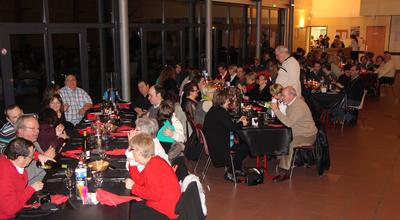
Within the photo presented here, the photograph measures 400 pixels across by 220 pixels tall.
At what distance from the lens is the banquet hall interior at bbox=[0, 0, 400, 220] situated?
3.16 m

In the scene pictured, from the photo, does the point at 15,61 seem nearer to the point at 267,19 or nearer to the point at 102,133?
the point at 102,133

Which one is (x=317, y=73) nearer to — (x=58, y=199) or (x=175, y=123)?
(x=175, y=123)

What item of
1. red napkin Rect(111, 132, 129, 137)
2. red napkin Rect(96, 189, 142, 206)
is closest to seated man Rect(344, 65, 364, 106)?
red napkin Rect(111, 132, 129, 137)

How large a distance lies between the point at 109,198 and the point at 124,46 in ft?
19.9

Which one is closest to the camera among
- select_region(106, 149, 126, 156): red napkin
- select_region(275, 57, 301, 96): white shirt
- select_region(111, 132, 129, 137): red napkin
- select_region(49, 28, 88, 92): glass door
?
select_region(106, 149, 126, 156): red napkin

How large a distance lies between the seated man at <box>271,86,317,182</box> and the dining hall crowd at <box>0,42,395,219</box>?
0.01 metres

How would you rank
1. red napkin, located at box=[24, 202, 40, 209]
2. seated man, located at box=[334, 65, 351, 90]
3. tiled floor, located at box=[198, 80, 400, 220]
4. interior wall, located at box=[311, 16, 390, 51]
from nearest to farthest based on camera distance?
red napkin, located at box=[24, 202, 40, 209]
tiled floor, located at box=[198, 80, 400, 220]
seated man, located at box=[334, 65, 351, 90]
interior wall, located at box=[311, 16, 390, 51]

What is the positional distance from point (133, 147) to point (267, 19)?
48.3ft

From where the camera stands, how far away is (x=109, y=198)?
280 cm

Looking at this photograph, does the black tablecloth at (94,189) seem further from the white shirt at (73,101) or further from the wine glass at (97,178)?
the white shirt at (73,101)

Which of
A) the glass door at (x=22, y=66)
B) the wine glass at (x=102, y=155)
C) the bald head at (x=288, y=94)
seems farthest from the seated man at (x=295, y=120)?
the glass door at (x=22, y=66)

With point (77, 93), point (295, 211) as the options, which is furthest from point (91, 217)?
point (77, 93)

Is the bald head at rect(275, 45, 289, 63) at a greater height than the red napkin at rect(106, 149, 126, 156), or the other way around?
the bald head at rect(275, 45, 289, 63)

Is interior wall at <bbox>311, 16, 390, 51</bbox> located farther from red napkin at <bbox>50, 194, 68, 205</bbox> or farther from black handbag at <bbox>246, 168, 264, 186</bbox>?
red napkin at <bbox>50, 194, 68, 205</bbox>
